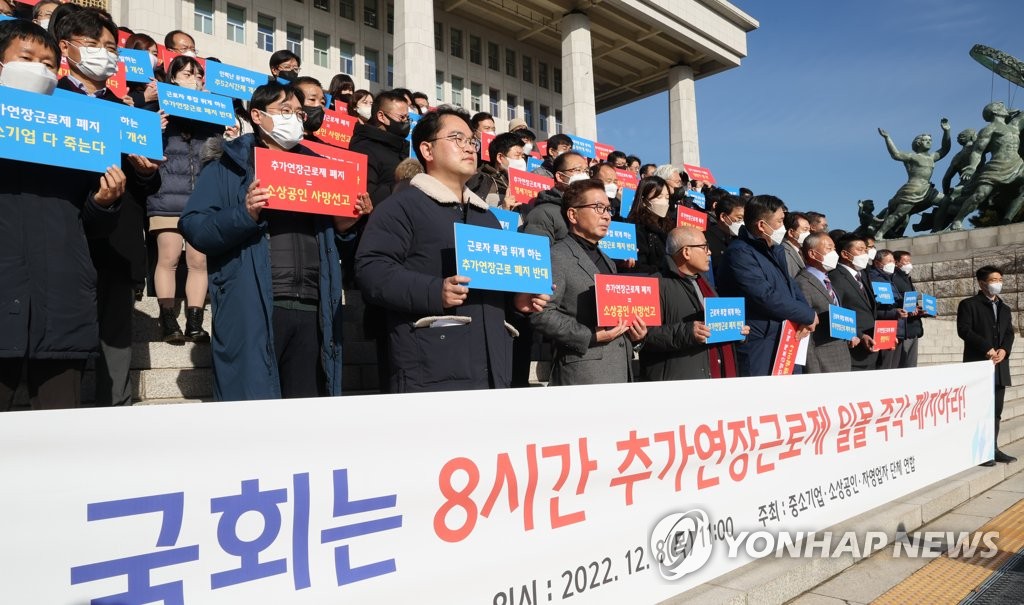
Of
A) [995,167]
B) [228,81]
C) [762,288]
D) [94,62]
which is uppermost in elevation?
[995,167]

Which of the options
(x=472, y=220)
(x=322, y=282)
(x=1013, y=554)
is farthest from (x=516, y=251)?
(x=1013, y=554)

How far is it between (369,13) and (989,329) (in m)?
35.1

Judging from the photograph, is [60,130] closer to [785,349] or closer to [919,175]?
[785,349]

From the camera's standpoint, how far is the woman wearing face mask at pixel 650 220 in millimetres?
6078

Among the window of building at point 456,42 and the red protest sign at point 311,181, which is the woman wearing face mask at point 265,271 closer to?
the red protest sign at point 311,181

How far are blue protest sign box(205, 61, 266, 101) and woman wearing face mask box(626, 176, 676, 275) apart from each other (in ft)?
16.4

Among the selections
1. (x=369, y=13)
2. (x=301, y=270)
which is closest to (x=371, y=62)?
(x=369, y=13)

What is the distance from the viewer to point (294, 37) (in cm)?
3359

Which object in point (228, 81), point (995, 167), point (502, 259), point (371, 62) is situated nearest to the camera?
point (502, 259)

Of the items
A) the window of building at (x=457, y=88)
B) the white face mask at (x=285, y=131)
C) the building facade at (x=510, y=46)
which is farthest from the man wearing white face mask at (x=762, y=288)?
the window of building at (x=457, y=88)

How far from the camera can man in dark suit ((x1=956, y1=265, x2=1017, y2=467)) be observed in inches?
287

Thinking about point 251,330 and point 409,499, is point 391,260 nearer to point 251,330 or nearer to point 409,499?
point 251,330

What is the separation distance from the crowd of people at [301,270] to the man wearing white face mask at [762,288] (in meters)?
0.01

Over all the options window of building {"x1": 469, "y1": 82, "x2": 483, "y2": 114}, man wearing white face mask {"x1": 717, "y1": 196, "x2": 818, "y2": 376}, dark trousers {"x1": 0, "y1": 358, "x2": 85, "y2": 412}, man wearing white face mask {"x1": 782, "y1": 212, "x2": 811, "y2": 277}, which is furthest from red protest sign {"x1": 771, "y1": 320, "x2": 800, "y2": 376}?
window of building {"x1": 469, "y1": 82, "x2": 483, "y2": 114}
